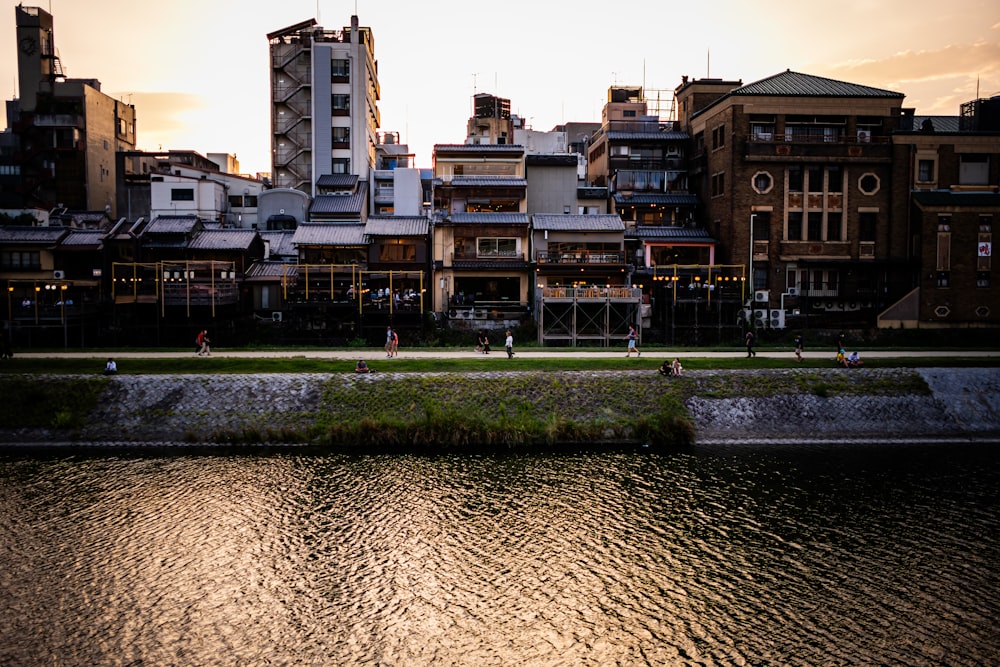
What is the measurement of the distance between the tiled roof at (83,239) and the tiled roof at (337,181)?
78.1 feet

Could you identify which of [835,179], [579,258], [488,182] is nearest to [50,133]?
→ [488,182]

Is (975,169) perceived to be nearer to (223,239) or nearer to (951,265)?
(951,265)

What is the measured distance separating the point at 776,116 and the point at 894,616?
5791cm

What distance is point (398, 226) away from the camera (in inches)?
2601

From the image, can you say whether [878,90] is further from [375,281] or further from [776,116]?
[375,281]

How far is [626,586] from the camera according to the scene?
74.7 ft

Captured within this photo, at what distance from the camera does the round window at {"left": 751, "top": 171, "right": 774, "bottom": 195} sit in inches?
2648

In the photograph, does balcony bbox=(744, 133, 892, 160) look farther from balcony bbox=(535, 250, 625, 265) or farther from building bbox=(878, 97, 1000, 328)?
balcony bbox=(535, 250, 625, 265)

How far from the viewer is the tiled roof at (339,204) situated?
73938mm

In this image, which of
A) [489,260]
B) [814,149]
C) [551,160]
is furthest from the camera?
[551,160]

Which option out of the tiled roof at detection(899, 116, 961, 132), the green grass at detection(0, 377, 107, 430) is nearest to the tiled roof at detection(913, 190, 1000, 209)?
the tiled roof at detection(899, 116, 961, 132)

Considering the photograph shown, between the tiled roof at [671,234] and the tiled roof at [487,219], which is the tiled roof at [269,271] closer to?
the tiled roof at [487,219]

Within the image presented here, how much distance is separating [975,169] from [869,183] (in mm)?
10672

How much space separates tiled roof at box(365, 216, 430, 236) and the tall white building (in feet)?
62.8
